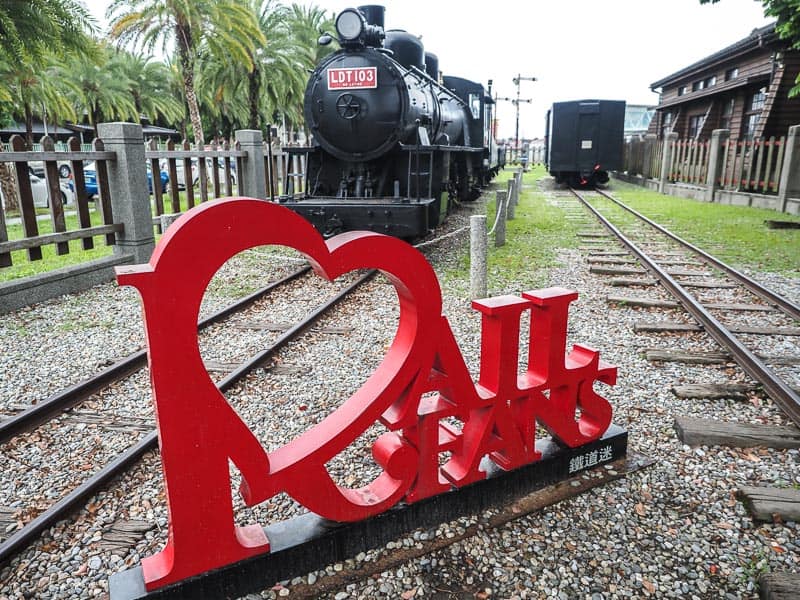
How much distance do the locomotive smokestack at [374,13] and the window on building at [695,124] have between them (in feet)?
69.5

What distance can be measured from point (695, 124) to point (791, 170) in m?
14.2

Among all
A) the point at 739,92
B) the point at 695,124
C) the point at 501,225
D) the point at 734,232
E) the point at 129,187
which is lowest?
the point at 734,232

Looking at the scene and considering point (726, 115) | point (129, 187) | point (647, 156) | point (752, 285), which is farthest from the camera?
point (647, 156)

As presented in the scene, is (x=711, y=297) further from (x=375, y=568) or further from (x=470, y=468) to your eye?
(x=375, y=568)

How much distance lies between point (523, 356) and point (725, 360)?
5.27 feet

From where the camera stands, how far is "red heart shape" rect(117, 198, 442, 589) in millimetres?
1805

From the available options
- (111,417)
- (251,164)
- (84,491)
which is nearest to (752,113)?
(251,164)

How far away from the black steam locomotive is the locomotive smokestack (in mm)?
16

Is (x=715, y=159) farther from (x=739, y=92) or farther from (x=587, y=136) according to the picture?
(x=739, y=92)

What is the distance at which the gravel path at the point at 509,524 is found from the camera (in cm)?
229

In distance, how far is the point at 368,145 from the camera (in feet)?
26.1

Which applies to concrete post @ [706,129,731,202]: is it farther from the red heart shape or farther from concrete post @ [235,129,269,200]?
the red heart shape

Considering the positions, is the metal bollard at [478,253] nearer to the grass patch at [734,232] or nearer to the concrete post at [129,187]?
the grass patch at [734,232]

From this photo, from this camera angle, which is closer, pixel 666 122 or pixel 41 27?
pixel 41 27
